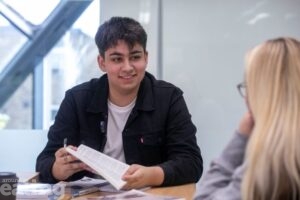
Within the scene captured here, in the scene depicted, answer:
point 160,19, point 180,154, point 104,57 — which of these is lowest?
point 180,154

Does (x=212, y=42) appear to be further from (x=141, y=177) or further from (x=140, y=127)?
(x=141, y=177)

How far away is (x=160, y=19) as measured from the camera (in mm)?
2939

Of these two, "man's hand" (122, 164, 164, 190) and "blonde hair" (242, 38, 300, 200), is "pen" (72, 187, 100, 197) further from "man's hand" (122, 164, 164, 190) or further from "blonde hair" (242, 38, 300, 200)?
"blonde hair" (242, 38, 300, 200)

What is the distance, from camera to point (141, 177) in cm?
171

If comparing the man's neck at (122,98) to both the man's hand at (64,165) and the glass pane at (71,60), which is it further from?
the glass pane at (71,60)

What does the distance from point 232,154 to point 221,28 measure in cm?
183

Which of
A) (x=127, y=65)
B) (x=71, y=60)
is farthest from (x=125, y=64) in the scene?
(x=71, y=60)

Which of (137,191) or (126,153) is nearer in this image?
(137,191)

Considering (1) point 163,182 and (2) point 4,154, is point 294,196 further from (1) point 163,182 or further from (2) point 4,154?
(2) point 4,154

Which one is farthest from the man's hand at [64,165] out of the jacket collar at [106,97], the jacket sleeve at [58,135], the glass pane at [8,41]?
the glass pane at [8,41]

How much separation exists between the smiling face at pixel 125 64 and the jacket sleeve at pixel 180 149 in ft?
0.64

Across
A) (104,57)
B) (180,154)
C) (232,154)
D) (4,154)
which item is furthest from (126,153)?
(4,154)

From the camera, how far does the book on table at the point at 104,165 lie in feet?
5.31

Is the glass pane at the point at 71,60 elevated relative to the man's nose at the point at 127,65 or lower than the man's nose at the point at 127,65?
elevated
